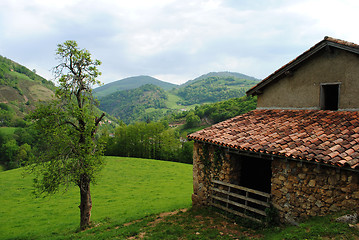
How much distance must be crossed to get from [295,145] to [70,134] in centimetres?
1221

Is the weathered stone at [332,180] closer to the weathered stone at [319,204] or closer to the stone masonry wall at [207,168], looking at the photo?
the weathered stone at [319,204]

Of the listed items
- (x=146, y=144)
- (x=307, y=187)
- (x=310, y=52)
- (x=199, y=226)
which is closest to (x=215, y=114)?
(x=146, y=144)

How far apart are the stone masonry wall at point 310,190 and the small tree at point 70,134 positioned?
1013 centimetres

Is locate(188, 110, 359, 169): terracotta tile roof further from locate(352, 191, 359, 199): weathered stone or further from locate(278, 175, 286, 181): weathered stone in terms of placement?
locate(278, 175, 286, 181): weathered stone

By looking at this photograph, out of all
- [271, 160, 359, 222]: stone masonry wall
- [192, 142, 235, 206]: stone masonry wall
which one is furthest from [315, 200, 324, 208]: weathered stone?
[192, 142, 235, 206]: stone masonry wall

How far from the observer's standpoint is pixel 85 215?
1455cm

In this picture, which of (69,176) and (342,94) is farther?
(69,176)

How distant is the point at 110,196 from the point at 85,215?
37.9 feet

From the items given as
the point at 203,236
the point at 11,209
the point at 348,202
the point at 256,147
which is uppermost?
the point at 256,147

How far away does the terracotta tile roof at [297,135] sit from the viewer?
7.82 m

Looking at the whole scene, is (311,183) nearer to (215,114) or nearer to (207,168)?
(207,168)

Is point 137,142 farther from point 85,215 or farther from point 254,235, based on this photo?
point 254,235

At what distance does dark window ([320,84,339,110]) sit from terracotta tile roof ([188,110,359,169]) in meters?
0.73

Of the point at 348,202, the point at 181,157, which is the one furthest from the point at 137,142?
the point at 348,202
